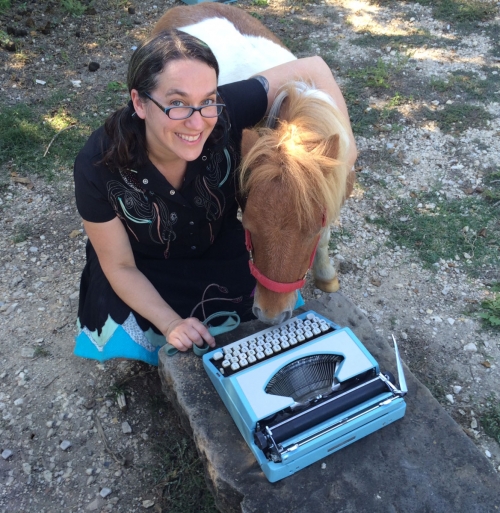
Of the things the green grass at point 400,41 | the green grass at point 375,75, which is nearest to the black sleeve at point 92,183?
the green grass at point 375,75

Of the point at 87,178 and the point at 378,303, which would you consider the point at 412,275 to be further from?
the point at 87,178

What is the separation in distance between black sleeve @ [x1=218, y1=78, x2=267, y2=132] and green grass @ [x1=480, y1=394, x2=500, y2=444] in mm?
2118

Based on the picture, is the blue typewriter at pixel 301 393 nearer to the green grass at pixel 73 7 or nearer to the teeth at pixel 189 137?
the teeth at pixel 189 137

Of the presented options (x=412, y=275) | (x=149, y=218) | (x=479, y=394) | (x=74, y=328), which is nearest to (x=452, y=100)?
(x=412, y=275)

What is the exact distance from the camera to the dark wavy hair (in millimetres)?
1880

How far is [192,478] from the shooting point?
240cm

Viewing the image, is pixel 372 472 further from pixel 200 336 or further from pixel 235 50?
pixel 235 50

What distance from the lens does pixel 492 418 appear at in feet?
8.84

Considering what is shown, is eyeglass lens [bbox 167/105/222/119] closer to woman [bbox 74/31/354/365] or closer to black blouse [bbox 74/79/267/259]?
woman [bbox 74/31/354/365]

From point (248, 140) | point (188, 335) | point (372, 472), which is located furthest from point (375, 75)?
point (372, 472)

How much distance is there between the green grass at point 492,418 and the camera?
264 cm

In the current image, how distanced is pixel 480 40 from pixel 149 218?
5558 millimetres

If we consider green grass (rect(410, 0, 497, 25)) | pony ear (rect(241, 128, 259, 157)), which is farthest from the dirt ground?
pony ear (rect(241, 128, 259, 157))

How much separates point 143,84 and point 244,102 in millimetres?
680
